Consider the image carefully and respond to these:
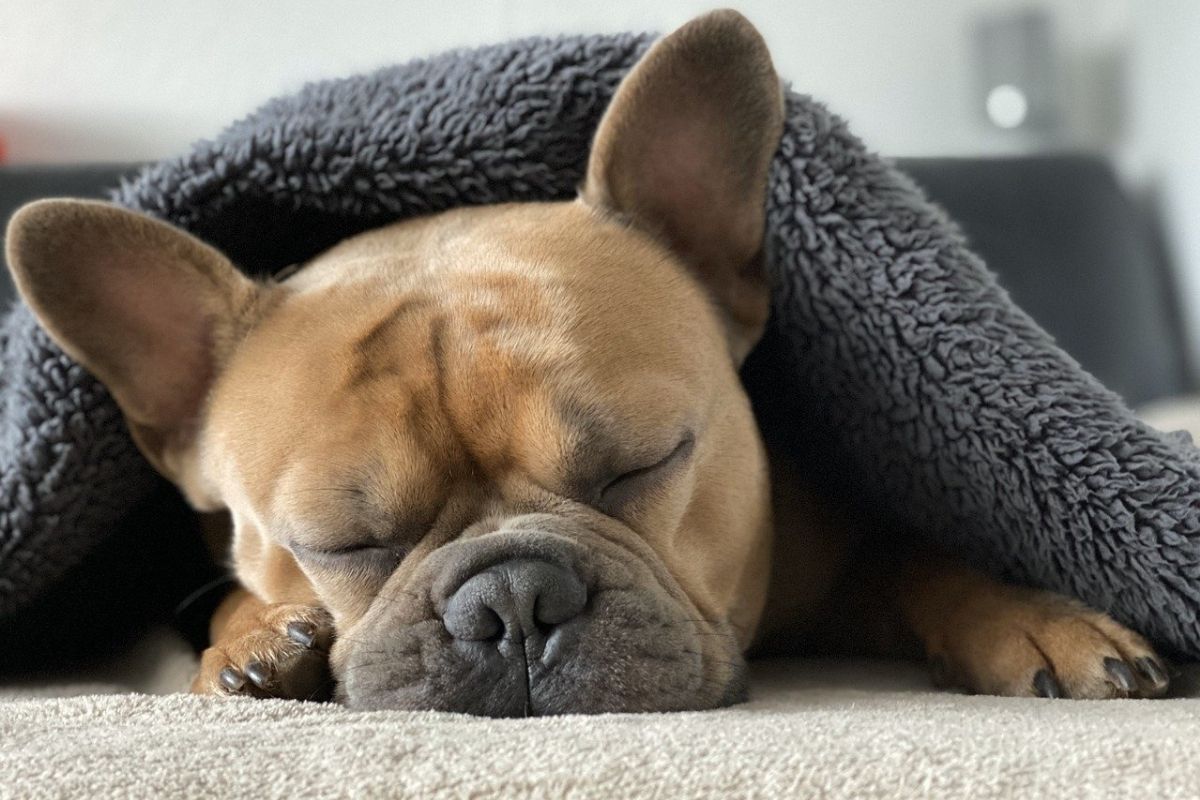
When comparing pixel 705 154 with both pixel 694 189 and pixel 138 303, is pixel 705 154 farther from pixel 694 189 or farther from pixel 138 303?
pixel 138 303

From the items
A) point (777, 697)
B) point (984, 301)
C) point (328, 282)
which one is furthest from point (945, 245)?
point (328, 282)

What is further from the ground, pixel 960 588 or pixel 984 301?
pixel 984 301

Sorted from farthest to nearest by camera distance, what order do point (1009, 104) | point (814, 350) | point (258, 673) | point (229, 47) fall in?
point (1009, 104) < point (229, 47) < point (814, 350) < point (258, 673)

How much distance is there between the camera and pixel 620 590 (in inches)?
40.9

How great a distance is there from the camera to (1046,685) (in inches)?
43.8

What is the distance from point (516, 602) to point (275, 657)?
0.29 meters

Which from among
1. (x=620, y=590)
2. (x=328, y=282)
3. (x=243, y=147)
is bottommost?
(x=620, y=590)

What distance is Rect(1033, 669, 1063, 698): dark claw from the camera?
1108 mm

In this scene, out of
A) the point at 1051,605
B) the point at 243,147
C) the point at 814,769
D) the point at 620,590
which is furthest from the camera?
the point at 243,147

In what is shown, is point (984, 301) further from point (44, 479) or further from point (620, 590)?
point (44, 479)

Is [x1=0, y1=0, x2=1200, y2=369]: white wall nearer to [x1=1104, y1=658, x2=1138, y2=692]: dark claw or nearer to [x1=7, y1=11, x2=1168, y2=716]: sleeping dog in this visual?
[x1=7, y1=11, x2=1168, y2=716]: sleeping dog

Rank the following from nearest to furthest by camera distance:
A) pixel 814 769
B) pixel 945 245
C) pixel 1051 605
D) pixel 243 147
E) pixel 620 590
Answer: pixel 814 769 < pixel 620 590 < pixel 1051 605 < pixel 945 245 < pixel 243 147

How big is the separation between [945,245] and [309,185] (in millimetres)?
788

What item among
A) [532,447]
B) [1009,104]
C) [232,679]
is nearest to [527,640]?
[532,447]
